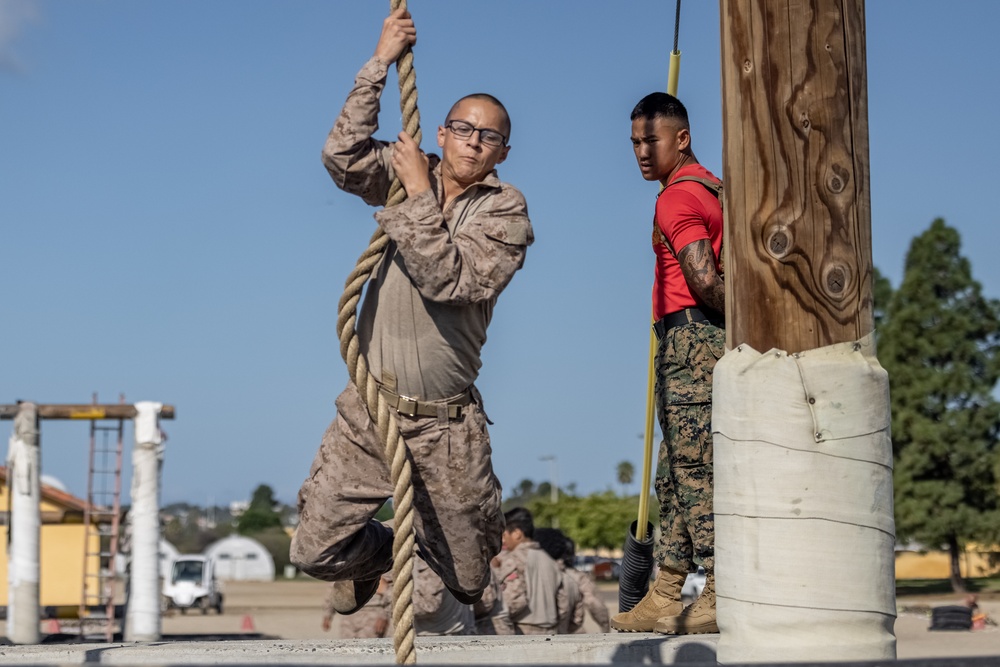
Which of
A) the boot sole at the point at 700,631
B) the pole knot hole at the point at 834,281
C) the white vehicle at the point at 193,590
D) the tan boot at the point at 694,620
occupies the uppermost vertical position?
the pole knot hole at the point at 834,281

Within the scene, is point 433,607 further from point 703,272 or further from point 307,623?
point 307,623

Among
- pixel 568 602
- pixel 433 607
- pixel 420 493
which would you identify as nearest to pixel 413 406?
pixel 420 493

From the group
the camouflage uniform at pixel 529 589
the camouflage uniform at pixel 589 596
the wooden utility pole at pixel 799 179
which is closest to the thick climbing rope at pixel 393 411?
the wooden utility pole at pixel 799 179

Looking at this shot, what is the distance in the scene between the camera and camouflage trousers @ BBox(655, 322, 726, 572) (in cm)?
554

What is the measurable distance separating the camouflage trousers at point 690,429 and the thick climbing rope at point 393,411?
55.4 inches

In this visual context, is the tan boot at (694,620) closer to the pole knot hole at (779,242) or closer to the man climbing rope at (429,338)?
the man climbing rope at (429,338)

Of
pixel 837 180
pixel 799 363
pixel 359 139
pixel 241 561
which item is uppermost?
pixel 359 139

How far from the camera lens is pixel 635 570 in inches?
268

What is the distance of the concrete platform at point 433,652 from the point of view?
5215mm

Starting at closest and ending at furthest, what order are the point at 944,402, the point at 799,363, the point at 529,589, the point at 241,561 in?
1. the point at 799,363
2. the point at 529,589
3. the point at 944,402
4. the point at 241,561

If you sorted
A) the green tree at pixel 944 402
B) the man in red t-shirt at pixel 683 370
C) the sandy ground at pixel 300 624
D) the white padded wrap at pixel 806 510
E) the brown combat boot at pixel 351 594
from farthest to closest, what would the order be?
the green tree at pixel 944 402, the sandy ground at pixel 300 624, the brown combat boot at pixel 351 594, the man in red t-shirt at pixel 683 370, the white padded wrap at pixel 806 510

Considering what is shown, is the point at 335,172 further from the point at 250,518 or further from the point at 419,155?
the point at 250,518

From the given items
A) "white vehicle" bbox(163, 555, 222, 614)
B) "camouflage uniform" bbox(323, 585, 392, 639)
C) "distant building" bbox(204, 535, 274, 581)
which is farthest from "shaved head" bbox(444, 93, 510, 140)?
"distant building" bbox(204, 535, 274, 581)

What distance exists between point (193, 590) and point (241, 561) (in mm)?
34709
